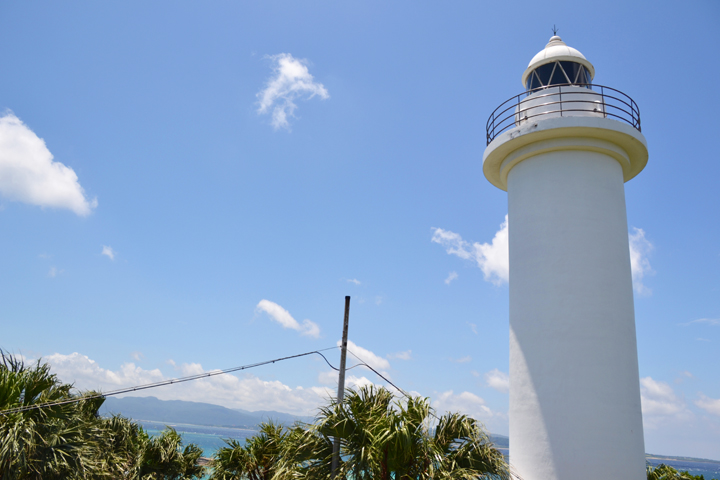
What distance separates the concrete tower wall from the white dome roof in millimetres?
3196

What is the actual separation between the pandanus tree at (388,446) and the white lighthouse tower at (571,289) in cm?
149

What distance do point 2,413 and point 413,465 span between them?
7.62m

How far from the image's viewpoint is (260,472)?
47.1ft

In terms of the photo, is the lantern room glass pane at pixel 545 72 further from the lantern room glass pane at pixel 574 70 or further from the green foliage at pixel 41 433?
the green foliage at pixel 41 433

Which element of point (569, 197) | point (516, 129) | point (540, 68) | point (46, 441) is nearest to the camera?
point (46, 441)

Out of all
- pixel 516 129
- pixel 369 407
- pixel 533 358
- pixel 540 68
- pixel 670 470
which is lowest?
pixel 670 470

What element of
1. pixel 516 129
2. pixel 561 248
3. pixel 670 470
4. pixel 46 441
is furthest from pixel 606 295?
pixel 46 441

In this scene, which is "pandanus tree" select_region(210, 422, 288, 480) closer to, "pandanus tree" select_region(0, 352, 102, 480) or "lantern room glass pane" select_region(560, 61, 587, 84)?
"pandanus tree" select_region(0, 352, 102, 480)

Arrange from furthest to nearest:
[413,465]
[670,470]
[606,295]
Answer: [670,470], [606,295], [413,465]

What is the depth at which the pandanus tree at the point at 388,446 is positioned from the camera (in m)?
8.72

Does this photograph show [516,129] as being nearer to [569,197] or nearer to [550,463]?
[569,197]

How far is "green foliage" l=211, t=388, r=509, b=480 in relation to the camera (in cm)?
872

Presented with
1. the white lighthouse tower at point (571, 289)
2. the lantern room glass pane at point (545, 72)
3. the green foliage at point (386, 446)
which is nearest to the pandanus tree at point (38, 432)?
the green foliage at point (386, 446)

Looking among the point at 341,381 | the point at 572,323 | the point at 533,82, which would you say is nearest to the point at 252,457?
the point at 341,381
